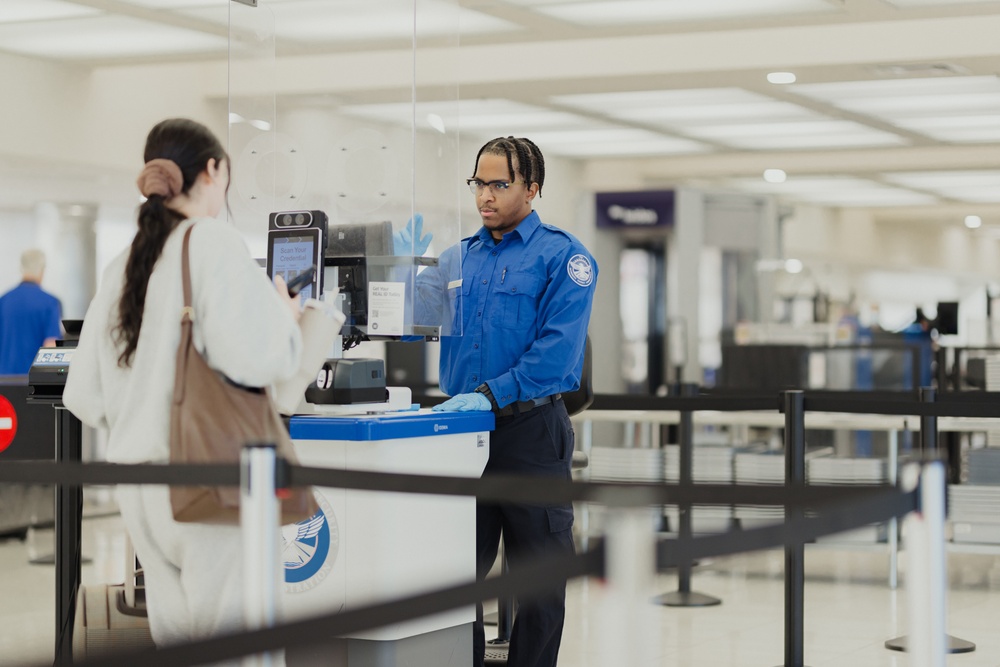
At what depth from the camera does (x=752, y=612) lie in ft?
18.6

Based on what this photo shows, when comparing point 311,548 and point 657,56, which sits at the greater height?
point 657,56

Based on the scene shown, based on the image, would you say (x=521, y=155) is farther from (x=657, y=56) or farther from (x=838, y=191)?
(x=838, y=191)

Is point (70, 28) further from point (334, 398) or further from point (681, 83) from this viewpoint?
point (334, 398)

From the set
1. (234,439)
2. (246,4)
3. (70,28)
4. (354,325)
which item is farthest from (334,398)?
(70,28)

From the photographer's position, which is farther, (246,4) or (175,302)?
(246,4)

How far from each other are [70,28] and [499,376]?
579 centimetres

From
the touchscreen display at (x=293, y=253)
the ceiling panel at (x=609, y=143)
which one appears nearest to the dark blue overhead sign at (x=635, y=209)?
the ceiling panel at (x=609, y=143)

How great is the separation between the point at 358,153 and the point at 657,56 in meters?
5.52

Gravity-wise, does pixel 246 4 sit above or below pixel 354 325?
above

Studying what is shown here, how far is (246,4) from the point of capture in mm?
4457

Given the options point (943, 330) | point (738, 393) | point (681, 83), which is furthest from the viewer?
point (943, 330)

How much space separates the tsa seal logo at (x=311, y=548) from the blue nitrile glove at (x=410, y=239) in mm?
→ 800

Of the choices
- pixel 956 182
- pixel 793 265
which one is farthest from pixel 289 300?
pixel 793 265

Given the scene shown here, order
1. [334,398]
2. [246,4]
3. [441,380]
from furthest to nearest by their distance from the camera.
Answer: [246,4]
[441,380]
[334,398]
